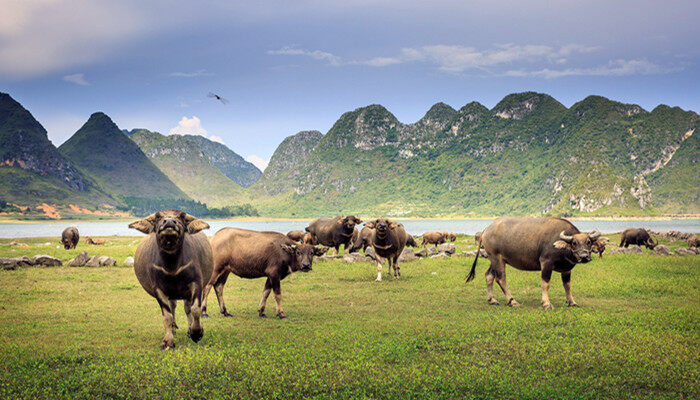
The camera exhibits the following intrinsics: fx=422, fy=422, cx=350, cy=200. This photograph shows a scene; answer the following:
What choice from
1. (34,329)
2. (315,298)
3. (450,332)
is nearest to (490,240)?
(450,332)

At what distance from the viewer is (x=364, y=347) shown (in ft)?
32.0

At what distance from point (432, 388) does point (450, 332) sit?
3.83 m

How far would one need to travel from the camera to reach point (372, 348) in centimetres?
966

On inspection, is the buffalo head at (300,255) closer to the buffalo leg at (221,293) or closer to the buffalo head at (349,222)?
the buffalo leg at (221,293)

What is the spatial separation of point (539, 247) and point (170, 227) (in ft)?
40.3

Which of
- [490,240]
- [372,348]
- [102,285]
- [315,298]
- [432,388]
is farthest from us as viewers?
[102,285]

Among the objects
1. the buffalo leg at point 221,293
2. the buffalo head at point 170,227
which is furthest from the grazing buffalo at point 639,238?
the buffalo head at point 170,227

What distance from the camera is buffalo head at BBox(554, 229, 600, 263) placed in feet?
45.0

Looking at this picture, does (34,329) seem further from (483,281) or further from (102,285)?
(483,281)

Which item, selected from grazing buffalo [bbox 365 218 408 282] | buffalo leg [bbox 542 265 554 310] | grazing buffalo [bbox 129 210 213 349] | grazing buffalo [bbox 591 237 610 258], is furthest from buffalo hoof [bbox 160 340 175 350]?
grazing buffalo [bbox 591 237 610 258]

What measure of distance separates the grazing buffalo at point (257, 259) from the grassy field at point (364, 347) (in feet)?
3.63

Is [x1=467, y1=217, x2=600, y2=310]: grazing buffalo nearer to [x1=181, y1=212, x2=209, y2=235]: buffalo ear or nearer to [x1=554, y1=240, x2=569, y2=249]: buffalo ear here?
[x1=554, y1=240, x2=569, y2=249]: buffalo ear

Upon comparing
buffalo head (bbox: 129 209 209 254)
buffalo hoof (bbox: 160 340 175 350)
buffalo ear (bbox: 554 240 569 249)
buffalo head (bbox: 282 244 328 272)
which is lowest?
buffalo hoof (bbox: 160 340 175 350)

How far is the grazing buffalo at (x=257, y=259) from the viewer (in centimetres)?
1390
